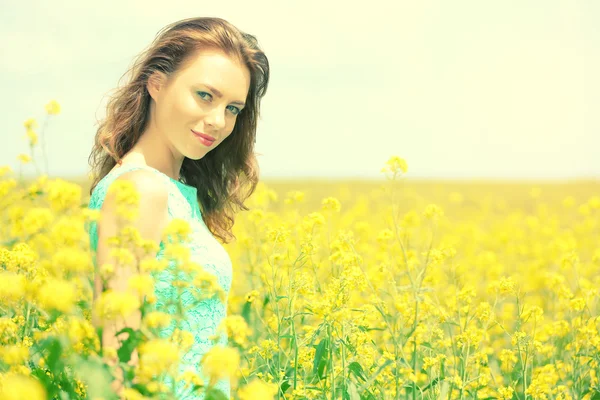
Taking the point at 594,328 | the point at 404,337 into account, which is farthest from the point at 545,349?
the point at 404,337

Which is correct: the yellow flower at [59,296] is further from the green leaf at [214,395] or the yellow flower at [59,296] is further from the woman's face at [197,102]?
the woman's face at [197,102]

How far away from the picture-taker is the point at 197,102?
2.10 m

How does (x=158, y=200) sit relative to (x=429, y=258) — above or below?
above

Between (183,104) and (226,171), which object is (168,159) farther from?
(226,171)

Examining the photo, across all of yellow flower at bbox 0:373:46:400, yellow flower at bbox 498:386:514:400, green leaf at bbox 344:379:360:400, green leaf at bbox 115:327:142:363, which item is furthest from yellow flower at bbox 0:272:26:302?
yellow flower at bbox 498:386:514:400

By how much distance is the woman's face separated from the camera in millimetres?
2107

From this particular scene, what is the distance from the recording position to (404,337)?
2088mm

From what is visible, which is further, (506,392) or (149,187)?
(506,392)

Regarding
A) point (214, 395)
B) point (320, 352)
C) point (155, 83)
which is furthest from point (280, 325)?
point (155, 83)

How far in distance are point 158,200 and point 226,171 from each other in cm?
104

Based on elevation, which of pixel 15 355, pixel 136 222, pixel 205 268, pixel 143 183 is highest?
pixel 143 183

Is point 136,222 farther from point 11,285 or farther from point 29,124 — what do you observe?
point 29,124

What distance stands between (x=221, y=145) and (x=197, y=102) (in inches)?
26.1

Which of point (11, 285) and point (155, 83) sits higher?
point (155, 83)
